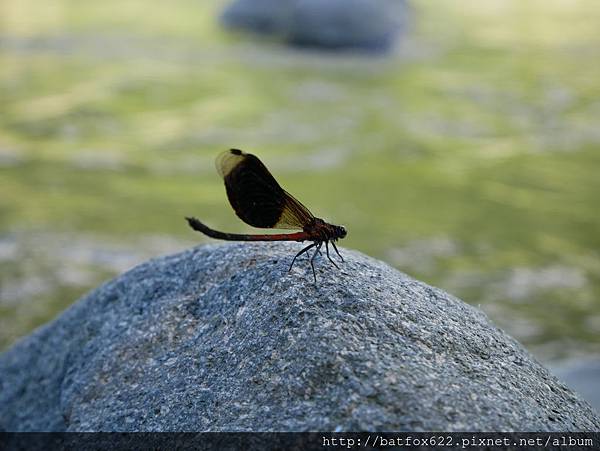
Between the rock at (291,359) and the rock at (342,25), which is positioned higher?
the rock at (342,25)

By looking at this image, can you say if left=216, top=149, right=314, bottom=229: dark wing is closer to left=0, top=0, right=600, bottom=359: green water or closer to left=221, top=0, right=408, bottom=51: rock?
left=0, top=0, right=600, bottom=359: green water

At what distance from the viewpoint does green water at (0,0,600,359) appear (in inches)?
265

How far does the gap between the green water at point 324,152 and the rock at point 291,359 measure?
3.15m

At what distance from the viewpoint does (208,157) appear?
920 cm

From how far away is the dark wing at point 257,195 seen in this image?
2.63 m

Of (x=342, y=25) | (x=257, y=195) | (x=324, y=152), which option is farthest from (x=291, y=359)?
(x=342, y=25)

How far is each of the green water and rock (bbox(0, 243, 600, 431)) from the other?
315 centimetres

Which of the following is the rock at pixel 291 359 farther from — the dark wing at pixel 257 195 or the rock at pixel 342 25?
the rock at pixel 342 25

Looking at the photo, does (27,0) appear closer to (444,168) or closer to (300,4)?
(300,4)

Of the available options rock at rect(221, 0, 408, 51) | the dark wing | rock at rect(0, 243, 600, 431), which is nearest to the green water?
rock at rect(221, 0, 408, 51)

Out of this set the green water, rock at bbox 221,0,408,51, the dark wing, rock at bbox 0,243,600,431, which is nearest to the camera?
rock at bbox 0,243,600,431

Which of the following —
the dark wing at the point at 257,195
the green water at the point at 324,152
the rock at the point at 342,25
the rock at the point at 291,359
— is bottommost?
the rock at the point at 291,359

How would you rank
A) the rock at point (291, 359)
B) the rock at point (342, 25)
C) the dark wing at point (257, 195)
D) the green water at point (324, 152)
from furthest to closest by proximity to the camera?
the rock at point (342, 25) → the green water at point (324, 152) → the dark wing at point (257, 195) → the rock at point (291, 359)

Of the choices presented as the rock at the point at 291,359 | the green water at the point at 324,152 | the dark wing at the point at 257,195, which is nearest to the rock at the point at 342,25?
the green water at the point at 324,152
